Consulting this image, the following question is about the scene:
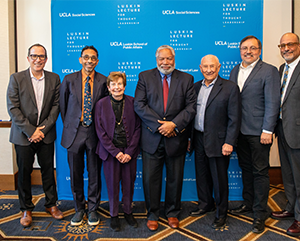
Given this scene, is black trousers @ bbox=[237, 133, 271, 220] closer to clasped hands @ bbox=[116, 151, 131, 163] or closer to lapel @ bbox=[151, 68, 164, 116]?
lapel @ bbox=[151, 68, 164, 116]

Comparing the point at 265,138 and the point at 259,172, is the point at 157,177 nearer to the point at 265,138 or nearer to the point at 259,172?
the point at 259,172

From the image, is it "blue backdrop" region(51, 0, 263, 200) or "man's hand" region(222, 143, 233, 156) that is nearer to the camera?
"man's hand" region(222, 143, 233, 156)

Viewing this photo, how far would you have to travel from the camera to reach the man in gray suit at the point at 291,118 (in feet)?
7.75

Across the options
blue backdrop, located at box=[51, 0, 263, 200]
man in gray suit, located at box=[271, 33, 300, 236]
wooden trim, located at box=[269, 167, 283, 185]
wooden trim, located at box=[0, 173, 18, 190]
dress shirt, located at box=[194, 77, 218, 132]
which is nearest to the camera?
man in gray suit, located at box=[271, 33, 300, 236]

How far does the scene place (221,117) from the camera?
2.38 m

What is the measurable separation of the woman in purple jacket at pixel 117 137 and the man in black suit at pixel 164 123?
0.39 feet

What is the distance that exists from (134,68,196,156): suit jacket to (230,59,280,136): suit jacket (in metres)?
0.59

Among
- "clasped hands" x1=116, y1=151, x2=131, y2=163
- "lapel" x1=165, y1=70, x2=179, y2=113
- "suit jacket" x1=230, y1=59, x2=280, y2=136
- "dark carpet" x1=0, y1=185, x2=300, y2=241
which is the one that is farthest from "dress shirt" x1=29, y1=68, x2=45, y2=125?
"suit jacket" x1=230, y1=59, x2=280, y2=136

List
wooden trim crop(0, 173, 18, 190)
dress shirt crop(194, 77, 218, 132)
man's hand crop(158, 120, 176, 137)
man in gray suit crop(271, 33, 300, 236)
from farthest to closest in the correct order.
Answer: wooden trim crop(0, 173, 18, 190)
dress shirt crop(194, 77, 218, 132)
man in gray suit crop(271, 33, 300, 236)
man's hand crop(158, 120, 176, 137)

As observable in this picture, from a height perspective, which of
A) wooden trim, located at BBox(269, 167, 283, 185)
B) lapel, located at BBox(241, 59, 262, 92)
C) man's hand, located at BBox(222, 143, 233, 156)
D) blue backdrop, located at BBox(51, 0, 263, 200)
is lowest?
wooden trim, located at BBox(269, 167, 283, 185)

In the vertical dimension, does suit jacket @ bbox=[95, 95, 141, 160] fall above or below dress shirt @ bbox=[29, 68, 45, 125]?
below

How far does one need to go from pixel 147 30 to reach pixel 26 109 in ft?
5.95

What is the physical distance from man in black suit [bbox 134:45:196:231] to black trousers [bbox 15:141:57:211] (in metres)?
1.11

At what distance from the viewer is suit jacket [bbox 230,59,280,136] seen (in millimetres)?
2344
